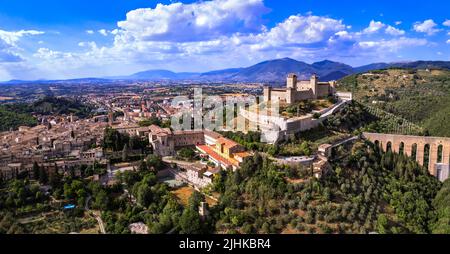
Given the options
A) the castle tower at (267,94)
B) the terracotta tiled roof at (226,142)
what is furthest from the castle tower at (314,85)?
the terracotta tiled roof at (226,142)

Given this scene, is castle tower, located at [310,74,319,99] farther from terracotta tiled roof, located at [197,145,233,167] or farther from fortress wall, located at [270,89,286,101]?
terracotta tiled roof, located at [197,145,233,167]

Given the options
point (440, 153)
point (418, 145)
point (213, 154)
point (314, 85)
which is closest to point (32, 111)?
point (213, 154)

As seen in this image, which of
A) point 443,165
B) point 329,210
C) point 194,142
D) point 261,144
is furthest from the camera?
point 194,142

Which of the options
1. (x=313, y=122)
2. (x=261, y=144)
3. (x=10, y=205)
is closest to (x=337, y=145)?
(x=313, y=122)

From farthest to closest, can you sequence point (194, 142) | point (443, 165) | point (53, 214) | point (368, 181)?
point (194, 142) < point (443, 165) < point (368, 181) < point (53, 214)

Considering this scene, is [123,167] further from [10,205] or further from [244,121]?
[244,121]

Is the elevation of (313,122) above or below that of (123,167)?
above

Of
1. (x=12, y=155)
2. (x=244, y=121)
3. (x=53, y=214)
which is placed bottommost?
(x=53, y=214)
